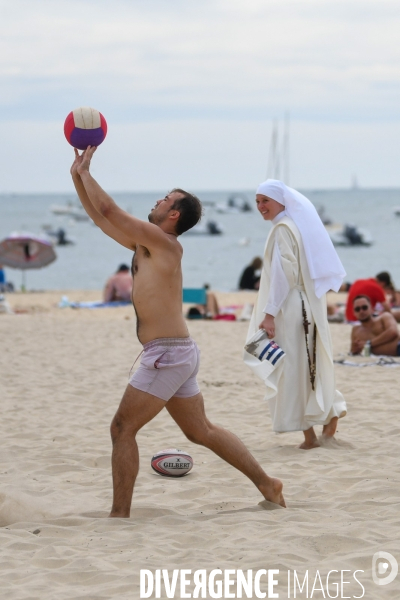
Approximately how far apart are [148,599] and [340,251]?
166 feet

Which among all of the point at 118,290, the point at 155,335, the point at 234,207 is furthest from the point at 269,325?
the point at 234,207

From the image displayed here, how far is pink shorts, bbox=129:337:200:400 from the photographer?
4609mm

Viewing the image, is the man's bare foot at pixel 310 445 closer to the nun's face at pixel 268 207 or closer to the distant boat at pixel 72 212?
the nun's face at pixel 268 207

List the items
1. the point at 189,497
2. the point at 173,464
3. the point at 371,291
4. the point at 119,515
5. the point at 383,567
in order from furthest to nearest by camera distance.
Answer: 1. the point at 371,291
2. the point at 173,464
3. the point at 189,497
4. the point at 119,515
5. the point at 383,567

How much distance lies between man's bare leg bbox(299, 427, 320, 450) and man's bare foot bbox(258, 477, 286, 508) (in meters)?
1.67

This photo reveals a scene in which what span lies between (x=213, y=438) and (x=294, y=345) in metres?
1.85

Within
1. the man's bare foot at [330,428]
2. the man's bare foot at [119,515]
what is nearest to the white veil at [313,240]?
the man's bare foot at [330,428]

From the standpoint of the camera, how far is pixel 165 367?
182 inches

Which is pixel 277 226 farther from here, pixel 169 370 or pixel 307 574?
pixel 307 574

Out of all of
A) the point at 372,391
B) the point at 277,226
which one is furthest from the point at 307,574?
the point at 372,391

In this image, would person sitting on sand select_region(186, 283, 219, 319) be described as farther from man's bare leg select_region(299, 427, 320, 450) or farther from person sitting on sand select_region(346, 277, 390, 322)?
man's bare leg select_region(299, 427, 320, 450)

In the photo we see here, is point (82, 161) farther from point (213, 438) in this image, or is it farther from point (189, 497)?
point (189, 497)

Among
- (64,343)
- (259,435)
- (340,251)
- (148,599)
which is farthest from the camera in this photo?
(340,251)

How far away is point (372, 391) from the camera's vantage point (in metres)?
9.10
